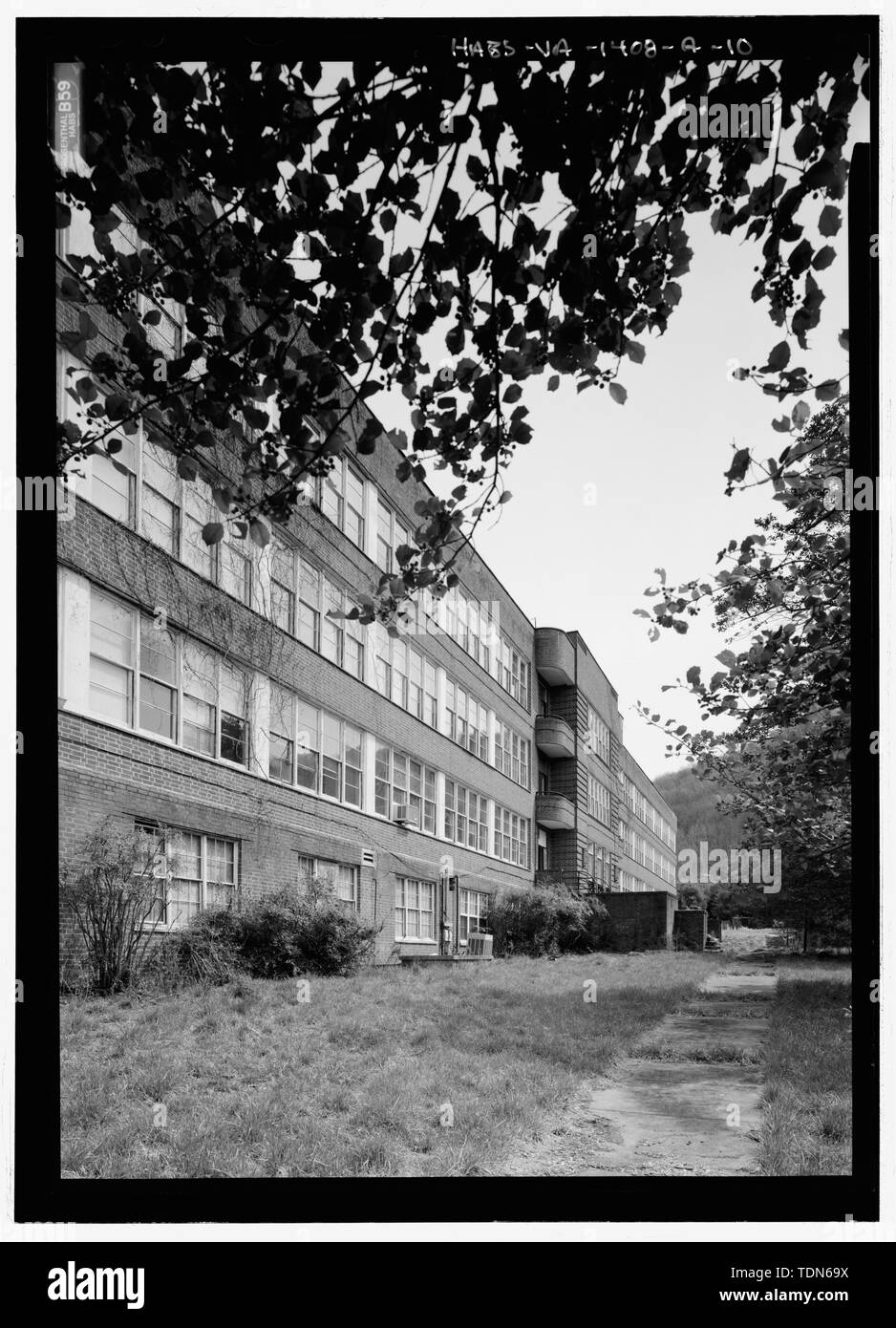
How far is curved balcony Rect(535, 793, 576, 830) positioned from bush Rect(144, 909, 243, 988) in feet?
59.3

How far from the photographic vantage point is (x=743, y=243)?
3.30 m

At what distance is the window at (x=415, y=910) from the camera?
17633 millimetres

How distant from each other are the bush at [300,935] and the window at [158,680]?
2.18 metres

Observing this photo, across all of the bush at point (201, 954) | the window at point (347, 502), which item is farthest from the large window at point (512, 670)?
the bush at point (201, 954)

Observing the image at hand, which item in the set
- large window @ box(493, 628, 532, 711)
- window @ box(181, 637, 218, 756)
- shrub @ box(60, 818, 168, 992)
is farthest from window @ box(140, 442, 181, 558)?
large window @ box(493, 628, 532, 711)

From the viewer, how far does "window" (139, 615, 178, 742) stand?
9.91m

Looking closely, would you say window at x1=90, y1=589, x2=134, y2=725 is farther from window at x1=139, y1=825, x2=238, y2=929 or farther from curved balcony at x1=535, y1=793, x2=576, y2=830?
curved balcony at x1=535, y1=793, x2=576, y2=830

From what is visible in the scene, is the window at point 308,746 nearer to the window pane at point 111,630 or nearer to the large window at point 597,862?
the window pane at point 111,630

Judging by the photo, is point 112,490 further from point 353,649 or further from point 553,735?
point 553,735

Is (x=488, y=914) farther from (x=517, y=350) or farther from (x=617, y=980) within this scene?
(x=517, y=350)

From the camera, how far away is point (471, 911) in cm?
2169

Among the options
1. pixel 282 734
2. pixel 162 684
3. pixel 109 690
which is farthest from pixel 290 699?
pixel 109 690

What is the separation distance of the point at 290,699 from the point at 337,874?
3.14 meters

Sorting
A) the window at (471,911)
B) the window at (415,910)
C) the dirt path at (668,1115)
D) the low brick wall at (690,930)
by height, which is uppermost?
the dirt path at (668,1115)
